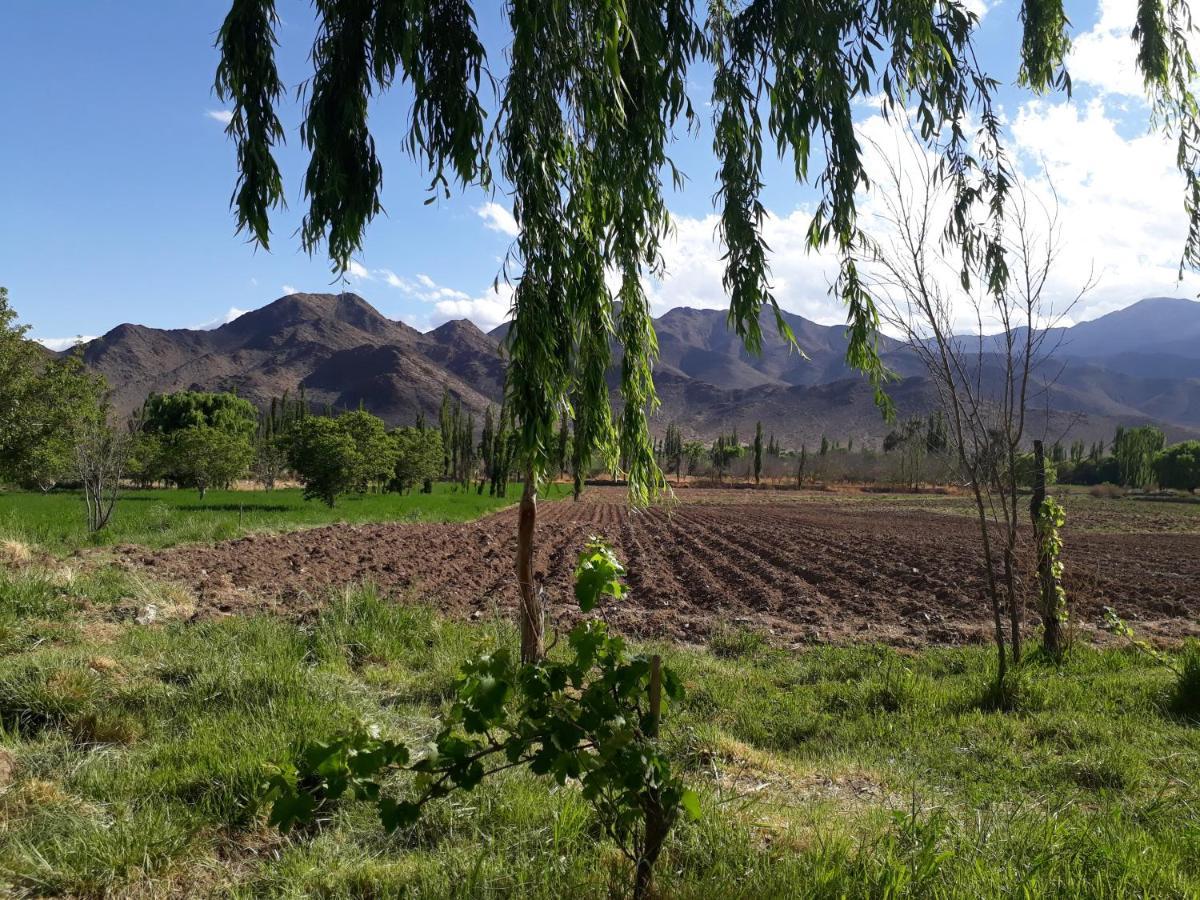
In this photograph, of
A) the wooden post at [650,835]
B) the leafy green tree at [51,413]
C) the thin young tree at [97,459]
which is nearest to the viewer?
the wooden post at [650,835]

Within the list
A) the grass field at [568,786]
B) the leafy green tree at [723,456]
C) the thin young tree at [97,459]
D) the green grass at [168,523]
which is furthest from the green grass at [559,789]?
Result: the leafy green tree at [723,456]

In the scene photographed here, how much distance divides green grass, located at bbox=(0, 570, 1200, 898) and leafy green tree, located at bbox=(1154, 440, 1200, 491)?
82694 mm

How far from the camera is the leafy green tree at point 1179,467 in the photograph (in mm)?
70625

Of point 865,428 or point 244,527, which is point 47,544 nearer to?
point 244,527

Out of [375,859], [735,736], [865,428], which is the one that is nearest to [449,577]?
[735,736]

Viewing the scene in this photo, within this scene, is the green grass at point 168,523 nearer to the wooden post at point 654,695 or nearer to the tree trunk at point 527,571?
the tree trunk at point 527,571

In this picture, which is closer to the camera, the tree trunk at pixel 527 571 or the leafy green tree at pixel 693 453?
the tree trunk at pixel 527 571

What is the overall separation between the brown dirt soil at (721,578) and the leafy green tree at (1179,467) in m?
59.8

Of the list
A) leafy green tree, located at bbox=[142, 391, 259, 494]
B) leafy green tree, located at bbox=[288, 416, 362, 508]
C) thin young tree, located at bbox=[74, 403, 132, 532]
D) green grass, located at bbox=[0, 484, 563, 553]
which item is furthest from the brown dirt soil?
leafy green tree, located at bbox=[142, 391, 259, 494]

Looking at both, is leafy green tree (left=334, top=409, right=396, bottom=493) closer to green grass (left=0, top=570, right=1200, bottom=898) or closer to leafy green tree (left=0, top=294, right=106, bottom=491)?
leafy green tree (left=0, top=294, right=106, bottom=491)

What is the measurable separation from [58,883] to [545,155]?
3474 mm

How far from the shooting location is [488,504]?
41.0 meters

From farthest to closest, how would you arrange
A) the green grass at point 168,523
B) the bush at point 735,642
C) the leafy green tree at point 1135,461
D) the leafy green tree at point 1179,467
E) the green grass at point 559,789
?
the leafy green tree at point 1135,461 < the leafy green tree at point 1179,467 < the green grass at point 168,523 < the bush at point 735,642 < the green grass at point 559,789

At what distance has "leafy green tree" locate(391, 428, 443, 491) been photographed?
192 feet
